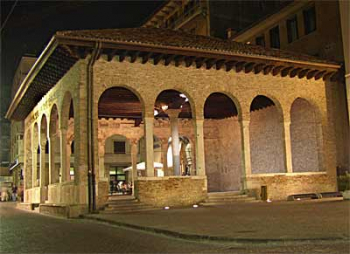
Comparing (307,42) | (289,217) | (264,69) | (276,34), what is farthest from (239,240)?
(276,34)

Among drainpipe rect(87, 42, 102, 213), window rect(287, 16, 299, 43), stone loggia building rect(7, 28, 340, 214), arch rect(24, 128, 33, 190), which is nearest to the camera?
drainpipe rect(87, 42, 102, 213)

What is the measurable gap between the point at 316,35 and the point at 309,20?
1.29m

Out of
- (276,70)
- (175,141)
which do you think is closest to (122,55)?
(175,141)

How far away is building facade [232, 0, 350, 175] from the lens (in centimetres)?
2133

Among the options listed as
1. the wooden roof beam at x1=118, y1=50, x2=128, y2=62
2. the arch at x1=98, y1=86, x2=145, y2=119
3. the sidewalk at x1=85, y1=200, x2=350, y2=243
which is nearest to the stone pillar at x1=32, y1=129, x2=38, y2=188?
the arch at x1=98, y1=86, x2=145, y2=119

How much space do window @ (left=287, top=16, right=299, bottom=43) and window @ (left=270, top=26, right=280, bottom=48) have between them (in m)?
1.09

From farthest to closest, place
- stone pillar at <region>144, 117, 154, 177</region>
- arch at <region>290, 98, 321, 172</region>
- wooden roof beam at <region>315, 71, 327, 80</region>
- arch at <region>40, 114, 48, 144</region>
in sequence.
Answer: arch at <region>40, 114, 48, 144</region>
arch at <region>290, 98, 321, 172</region>
wooden roof beam at <region>315, 71, 327, 80</region>
stone pillar at <region>144, 117, 154, 177</region>

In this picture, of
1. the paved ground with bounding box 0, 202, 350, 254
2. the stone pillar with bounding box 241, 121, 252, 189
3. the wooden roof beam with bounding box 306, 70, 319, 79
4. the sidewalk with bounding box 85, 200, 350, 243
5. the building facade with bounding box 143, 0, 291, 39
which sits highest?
the building facade with bounding box 143, 0, 291, 39

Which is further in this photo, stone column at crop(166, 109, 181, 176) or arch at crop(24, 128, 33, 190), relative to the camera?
arch at crop(24, 128, 33, 190)

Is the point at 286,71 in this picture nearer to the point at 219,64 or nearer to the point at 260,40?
the point at 219,64

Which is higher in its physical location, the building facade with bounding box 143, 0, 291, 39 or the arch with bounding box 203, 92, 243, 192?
the building facade with bounding box 143, 0, 291, 39

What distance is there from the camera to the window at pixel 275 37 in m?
27.0

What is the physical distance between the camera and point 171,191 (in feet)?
56.7

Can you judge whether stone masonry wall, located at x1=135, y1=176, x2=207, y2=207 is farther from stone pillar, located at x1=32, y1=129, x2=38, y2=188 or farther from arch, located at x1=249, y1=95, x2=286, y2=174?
stone pillar, located at x1=32, y1=129, x2=38, y2=188
